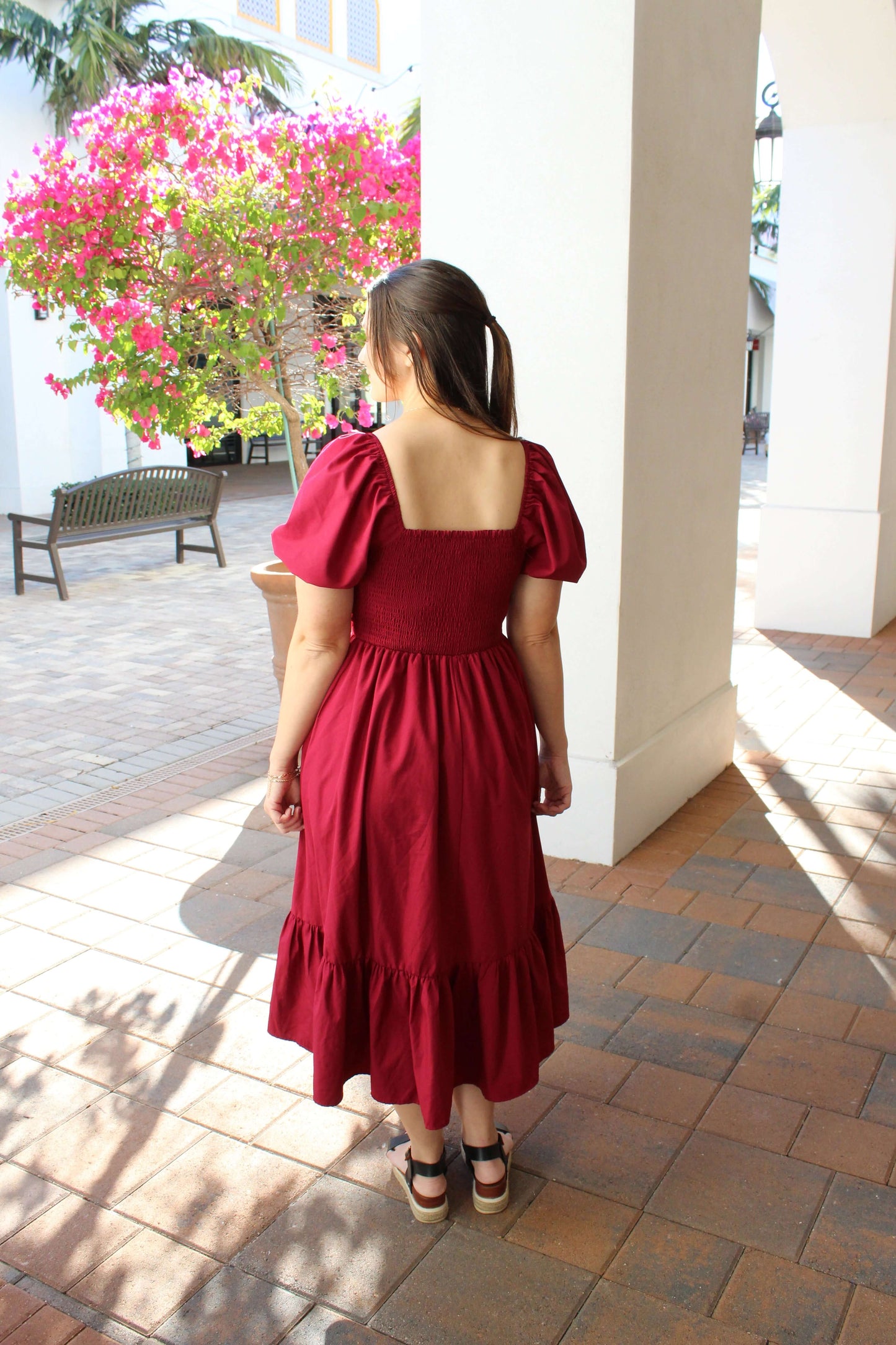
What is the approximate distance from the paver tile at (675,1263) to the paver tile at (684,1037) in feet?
1.80

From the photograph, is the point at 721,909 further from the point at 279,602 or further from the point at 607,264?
the point at 279,602

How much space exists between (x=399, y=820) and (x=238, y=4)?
18.3 m

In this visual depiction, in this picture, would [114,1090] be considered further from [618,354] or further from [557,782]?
[618,354]

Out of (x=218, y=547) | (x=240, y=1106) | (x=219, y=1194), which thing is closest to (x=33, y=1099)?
(x=240, y=1106)

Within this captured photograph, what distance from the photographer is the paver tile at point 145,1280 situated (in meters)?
1.99

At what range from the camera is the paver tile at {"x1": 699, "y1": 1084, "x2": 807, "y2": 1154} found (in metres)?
2.44

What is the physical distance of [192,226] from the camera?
162 inches

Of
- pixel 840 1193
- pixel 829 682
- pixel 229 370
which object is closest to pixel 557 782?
pixel 840 1193

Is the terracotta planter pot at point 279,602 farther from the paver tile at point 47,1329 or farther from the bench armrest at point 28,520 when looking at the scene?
the bench armrest at point 28,520

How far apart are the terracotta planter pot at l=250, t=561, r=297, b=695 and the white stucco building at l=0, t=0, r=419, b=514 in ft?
29.5

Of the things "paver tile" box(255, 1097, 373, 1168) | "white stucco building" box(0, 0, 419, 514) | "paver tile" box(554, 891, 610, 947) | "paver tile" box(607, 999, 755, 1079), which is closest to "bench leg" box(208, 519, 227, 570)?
"white stucco building" box(0, 0, 419, 514)

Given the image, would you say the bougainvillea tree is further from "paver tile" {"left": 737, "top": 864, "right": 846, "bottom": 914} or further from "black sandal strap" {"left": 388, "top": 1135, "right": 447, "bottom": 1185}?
"black sandal strap" {"left": 388, "top": 1135, "right": 447, "bottom": 1185}

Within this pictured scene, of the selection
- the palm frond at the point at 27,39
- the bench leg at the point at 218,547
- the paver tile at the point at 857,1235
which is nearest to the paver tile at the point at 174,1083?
the paver tile at the point at 857,1235

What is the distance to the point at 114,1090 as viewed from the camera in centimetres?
264
